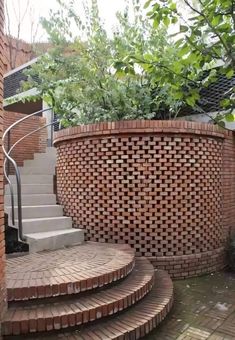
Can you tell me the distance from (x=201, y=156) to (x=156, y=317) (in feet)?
8.96

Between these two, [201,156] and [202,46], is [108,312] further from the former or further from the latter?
[201,156]

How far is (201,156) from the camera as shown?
521cm

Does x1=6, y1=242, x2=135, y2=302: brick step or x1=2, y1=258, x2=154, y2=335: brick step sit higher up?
x1=6, y1=242, x2=135, y2=302: brick step

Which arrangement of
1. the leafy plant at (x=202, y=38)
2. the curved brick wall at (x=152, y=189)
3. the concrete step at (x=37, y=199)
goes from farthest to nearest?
the concrete step at (x=37, y=199) → the curved brick wall at (x=152, y=189) → the leafy plant at (x=202, y=38)

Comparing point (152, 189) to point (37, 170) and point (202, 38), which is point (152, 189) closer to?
point (202, 38)

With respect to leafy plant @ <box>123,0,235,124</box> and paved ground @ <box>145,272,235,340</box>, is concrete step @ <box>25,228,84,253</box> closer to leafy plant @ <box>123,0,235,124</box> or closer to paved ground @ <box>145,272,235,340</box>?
paved ground @ <box>145,272,235,340</box>

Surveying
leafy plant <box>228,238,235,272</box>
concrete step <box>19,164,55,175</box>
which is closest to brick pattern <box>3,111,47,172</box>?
concrete step <box>19,164,55,175</box>

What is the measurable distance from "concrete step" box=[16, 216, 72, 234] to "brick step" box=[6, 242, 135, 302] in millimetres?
536

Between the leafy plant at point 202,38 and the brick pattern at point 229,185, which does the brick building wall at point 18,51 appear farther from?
the leafy plant at point 202,38

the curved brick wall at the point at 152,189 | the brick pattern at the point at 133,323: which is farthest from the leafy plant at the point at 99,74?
the brick pattern at the point at 133,323

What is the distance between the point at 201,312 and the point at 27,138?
5.94 m

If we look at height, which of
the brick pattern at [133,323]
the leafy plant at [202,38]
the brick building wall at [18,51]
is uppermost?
the brick building wall at [18,51]

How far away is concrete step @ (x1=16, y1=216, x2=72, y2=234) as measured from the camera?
15.7ft

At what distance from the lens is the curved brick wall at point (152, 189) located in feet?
16.2
